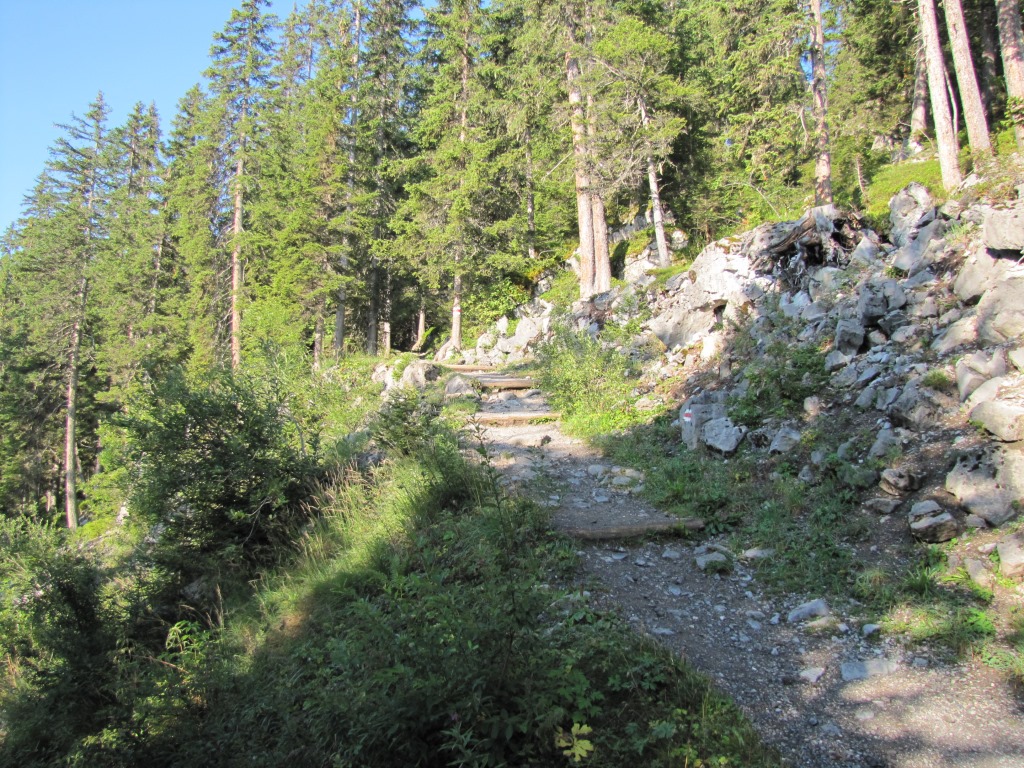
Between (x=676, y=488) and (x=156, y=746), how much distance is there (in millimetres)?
4986

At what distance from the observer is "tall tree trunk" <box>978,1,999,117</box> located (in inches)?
740

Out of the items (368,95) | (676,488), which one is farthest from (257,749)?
(368,95)

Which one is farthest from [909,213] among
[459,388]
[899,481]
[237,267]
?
[237,267]

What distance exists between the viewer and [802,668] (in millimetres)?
3500

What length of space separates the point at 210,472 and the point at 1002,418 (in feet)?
25.1

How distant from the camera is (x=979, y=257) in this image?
6520 millimetres

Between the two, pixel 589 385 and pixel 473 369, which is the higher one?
pixel 473 369

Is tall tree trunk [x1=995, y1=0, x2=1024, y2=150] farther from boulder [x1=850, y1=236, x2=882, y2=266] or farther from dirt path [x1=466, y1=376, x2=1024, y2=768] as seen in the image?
dirt path [x1=466, y1=376, x2=1024, y2=768]

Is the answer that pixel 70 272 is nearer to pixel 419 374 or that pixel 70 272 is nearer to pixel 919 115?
pixel 419 374

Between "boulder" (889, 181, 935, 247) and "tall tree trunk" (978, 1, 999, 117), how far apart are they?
47.1 feet

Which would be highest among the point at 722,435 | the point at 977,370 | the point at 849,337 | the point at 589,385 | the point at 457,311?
the point at 457,311

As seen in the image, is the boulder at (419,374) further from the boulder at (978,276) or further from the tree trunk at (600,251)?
the boulder at (978,276)

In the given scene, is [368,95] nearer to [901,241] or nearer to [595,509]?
[901,241]

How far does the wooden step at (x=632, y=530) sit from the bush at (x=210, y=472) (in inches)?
133
